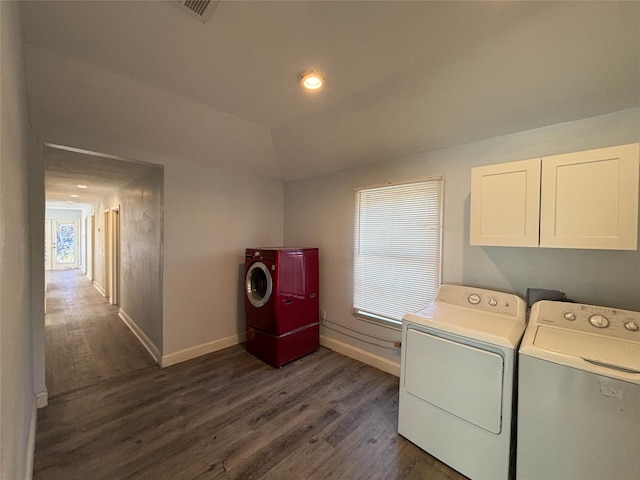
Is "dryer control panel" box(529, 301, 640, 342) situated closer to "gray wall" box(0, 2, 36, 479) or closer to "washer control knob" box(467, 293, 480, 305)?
"washer control knob" box(467, 293, 480, 305)

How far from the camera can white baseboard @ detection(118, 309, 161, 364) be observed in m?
2.91

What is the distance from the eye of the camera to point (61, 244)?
9.70 metres

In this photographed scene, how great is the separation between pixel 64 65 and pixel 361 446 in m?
3.30

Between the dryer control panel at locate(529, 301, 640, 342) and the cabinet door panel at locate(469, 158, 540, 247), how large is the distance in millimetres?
432

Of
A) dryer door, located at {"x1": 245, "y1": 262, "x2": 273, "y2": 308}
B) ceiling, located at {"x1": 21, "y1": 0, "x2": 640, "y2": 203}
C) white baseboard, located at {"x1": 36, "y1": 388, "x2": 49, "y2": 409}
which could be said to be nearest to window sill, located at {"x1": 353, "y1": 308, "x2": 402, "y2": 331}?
dryer door, located at {"x1": 245, "y1": 262, "x2": 273, "y2": 308}

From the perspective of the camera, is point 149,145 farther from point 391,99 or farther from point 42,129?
point 391,99

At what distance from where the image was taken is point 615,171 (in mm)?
1407

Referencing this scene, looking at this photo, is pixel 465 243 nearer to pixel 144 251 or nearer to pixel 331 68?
pixel 331 68

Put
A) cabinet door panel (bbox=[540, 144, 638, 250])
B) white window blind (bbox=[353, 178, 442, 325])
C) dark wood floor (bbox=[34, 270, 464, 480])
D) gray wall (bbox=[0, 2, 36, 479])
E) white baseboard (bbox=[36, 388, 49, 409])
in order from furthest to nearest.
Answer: white window blind (bbox=[353, 178, 442, 325]) → white baseboard (bbox=[36, 388, 49, 409]) → dark wood floor (bbox=[34, 270, 464, 480]) → cabinet door panel (bbox=[540, 144, 638, 250]) → gray wall (bbox=[0, 2, 36, 479])

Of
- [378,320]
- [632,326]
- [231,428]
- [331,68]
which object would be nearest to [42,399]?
[231,428]

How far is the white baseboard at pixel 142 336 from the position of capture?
9.56ft

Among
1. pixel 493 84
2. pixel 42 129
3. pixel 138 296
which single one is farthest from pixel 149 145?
pixel 493 84

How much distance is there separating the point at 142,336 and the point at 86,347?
0.61 metres

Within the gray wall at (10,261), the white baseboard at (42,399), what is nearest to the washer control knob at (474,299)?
the gray wall at (10,261)
